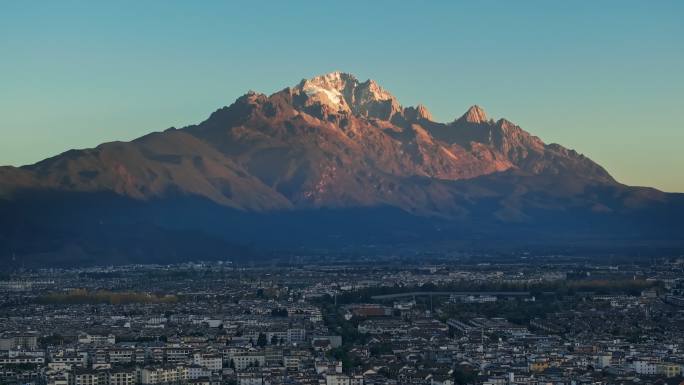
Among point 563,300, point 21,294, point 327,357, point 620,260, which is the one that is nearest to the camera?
point 327,357

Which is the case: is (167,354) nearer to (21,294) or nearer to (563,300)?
(563,300)

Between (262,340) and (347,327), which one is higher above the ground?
(347,327)

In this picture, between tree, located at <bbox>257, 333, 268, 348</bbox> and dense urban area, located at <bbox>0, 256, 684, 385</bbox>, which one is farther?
tree, located at <bbox>257, 333, 268, 348</bbox>

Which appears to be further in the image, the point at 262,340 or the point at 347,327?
the point at 347,327

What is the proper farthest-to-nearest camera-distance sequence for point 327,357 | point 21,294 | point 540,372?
point 21,294 < point 327,357 < point 540,372

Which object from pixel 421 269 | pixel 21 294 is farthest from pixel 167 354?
pixel 421 269

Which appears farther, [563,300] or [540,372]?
[563,300]

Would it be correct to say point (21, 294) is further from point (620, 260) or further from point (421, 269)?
point (620, 260)
